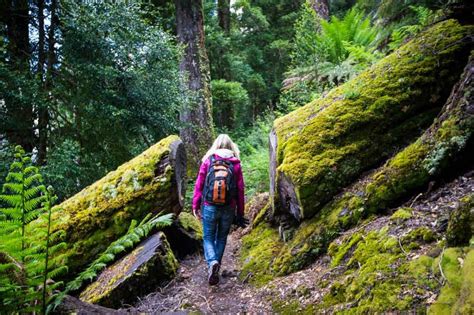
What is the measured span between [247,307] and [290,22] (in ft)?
57.5

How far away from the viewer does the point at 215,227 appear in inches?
195

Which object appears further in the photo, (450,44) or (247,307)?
(450,44)

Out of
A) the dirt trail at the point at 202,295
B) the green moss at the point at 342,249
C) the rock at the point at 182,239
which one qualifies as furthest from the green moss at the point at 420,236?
the rock at the point at 182,239

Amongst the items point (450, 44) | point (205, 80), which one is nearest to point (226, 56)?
point (205, 80)

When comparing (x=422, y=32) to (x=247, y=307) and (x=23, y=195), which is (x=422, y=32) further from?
(x=23, y=195)

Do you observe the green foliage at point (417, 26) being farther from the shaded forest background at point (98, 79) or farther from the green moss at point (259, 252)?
the green moss at point (259, 252)

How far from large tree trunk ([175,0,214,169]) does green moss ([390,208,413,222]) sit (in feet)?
23.8

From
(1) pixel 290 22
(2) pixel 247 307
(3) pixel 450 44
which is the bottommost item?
(2) pixel 247 307

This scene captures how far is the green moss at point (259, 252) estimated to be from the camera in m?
4.46

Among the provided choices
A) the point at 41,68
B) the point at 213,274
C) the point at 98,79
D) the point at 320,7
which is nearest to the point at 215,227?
the point at 213,274

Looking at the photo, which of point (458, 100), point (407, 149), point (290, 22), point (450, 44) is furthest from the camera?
point (290, 22)

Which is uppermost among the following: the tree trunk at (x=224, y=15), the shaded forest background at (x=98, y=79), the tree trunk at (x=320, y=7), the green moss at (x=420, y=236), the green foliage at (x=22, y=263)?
the tree trunk at (x=224, y=15)

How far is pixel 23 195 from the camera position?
179 cm

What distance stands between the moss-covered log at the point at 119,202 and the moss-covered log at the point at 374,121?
1.70 meters
